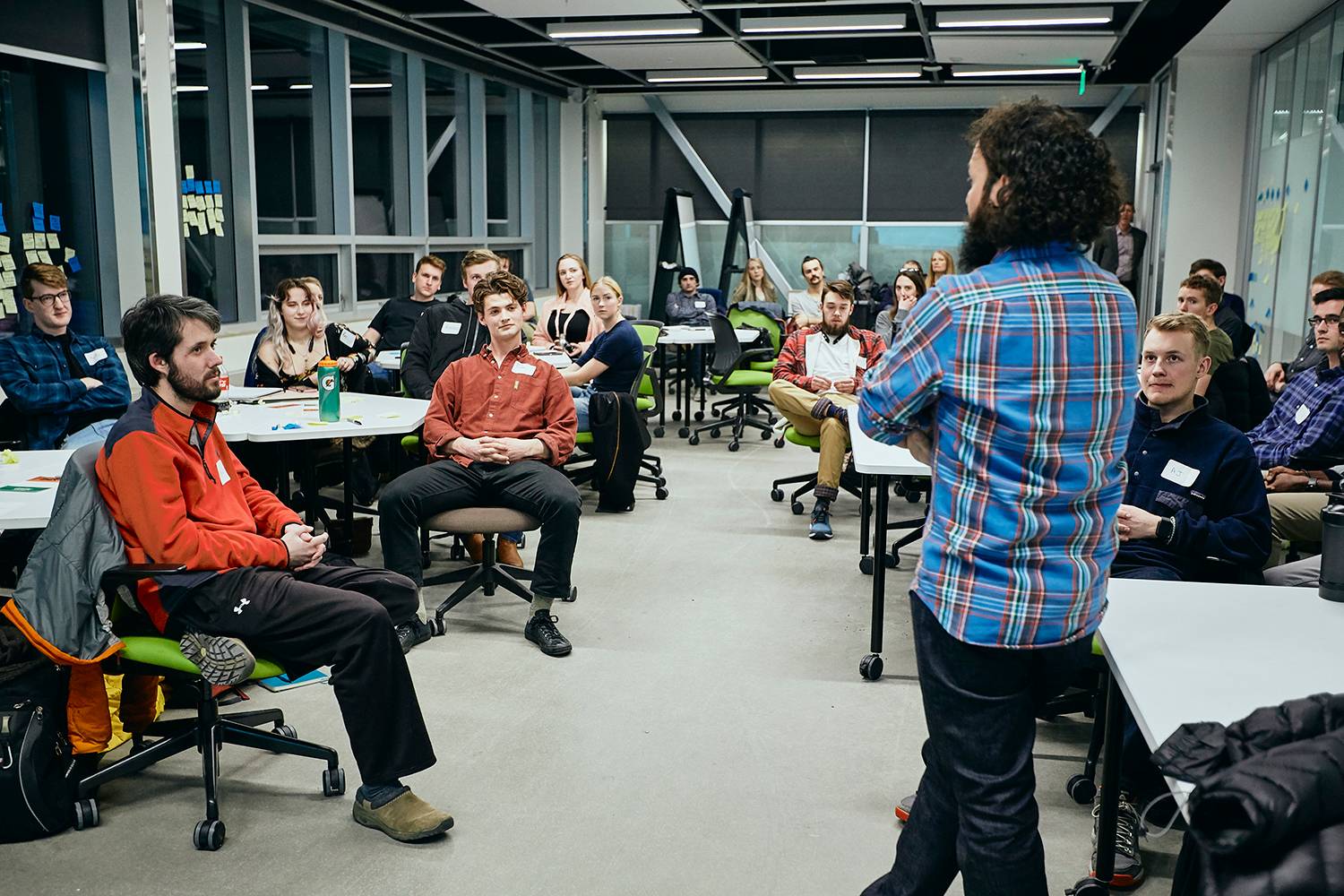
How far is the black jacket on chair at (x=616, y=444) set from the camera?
225 inches

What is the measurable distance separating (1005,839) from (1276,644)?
62 centimetres

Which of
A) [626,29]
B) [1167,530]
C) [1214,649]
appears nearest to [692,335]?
[626,29]

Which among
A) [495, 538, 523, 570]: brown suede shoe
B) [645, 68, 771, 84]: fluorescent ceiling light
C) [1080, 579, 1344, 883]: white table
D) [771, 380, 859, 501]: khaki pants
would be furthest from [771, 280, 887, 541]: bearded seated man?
[645, 68, 771, 84]: fluorescent ceiling light

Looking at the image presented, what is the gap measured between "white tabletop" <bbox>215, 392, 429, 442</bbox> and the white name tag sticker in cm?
258

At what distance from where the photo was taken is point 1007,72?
10453mm

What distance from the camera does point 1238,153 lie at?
941cm

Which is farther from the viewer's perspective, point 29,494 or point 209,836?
point 29,494

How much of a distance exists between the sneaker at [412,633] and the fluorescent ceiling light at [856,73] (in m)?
7.70

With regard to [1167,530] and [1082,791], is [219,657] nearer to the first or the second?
[1082,791]

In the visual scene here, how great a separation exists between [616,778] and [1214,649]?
1.56m

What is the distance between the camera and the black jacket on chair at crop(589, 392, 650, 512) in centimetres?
571

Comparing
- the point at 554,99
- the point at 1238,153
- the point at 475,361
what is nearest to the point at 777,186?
the point at 554,99

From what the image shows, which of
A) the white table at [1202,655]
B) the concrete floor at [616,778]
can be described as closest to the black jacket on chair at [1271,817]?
the white table at [1202,655]

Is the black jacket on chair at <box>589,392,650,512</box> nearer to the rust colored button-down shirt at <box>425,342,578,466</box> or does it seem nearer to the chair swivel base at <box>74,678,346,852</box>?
the rust colored button-down shirt at <box>425,342,578,466</box>
